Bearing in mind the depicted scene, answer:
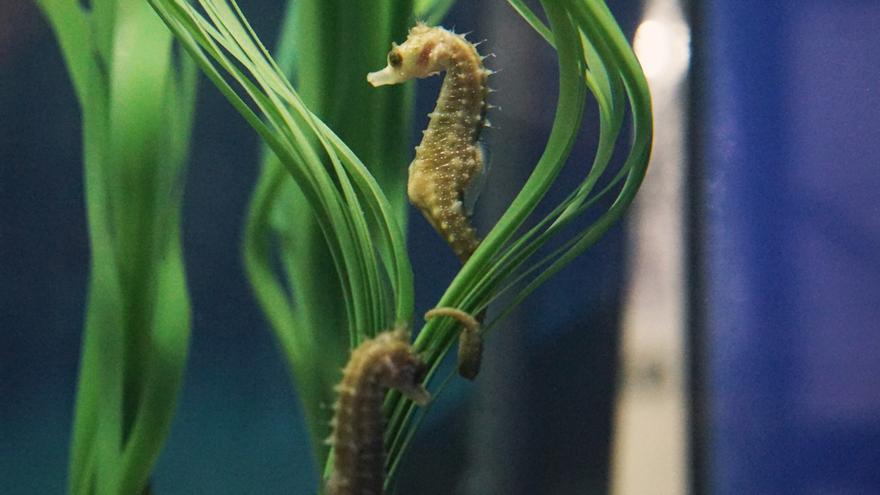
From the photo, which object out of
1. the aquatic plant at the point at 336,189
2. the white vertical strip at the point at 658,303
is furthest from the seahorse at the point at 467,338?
the white vertical strip at the point at 658,303

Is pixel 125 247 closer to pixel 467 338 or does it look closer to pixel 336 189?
pixel 336 189

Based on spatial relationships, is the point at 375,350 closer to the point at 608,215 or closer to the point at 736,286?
the point at 608,215

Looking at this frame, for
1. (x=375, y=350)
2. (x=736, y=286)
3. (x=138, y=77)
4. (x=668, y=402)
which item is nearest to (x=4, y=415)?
(x=138, y=77)

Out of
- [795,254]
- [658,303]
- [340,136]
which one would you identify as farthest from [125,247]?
[795,254]

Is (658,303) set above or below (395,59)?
below

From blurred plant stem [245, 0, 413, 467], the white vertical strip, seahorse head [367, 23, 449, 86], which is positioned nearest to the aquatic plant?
blurred plant stem [245, 0, 413, 467]

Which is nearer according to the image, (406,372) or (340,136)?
(406,372)
